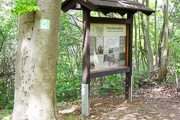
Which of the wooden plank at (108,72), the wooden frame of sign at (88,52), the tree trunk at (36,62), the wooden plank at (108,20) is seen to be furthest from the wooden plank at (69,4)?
the wooden plank at (108,72)

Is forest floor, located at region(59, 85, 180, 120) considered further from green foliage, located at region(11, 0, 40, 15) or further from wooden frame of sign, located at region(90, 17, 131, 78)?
green foliage, located at region(11, 0, 40, 15)

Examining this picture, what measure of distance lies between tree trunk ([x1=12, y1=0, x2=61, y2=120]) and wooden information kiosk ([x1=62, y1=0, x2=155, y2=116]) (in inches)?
46.3

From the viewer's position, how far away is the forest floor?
171 inches

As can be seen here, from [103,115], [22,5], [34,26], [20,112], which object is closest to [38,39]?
[34,26]

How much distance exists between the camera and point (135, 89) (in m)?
7.30

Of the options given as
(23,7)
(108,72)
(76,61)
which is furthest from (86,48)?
(76,61)

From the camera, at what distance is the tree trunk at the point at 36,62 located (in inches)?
118

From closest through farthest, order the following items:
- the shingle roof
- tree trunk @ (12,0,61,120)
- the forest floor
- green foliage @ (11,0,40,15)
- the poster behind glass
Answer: green foliage @ (11,0,40,15), tree trunk @ (12,0,61,120), the shingle roof, the forest floor, the poster behind glass

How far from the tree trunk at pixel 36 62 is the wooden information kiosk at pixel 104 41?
46.3 inches

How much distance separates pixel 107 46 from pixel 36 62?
2.23m

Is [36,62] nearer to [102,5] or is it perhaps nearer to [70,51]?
[102,5]

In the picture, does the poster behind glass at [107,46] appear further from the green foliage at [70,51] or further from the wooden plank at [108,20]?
the green foliage at [70,51]

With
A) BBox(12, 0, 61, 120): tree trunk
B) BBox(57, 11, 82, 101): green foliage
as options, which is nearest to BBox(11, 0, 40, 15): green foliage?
BBox(12, 0, 61, 120): tree trunk

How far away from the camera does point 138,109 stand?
4828 millimetres
